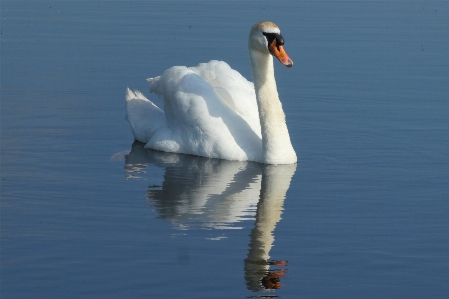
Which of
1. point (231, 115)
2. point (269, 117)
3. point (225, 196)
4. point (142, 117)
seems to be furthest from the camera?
point (142, 117)

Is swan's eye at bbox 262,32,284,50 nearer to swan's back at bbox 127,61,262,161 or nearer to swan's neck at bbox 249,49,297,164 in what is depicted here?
swan's neck at bbox 249,49,297,164

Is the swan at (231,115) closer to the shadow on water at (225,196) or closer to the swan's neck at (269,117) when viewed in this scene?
the swan's neck at (269,117)

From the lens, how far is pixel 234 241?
28.1 ft

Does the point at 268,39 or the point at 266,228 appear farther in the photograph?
the point at 268,39

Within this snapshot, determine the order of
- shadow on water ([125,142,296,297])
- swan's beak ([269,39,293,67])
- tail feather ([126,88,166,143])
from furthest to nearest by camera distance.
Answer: tail feather ([126,88,166,143]) < swan's beak ([269,39,293,67]) < shadow on water ([125,142,296,297])

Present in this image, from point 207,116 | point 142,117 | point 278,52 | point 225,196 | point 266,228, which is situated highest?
point 278,52

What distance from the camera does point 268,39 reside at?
1176 centimetres

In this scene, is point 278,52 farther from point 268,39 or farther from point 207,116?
point 207,116

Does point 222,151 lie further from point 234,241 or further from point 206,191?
point 234,241

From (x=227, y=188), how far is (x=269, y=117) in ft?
5.33

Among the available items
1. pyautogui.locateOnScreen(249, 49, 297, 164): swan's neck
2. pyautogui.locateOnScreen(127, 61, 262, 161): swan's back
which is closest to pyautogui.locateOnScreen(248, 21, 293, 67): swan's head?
pyautogui.locateOnScreen(249, 49, 297, 164): swan's neck

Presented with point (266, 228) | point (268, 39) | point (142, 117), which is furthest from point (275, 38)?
point (266, 228)

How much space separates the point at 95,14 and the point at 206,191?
59.3 ft

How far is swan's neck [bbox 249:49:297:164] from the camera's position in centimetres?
1178
